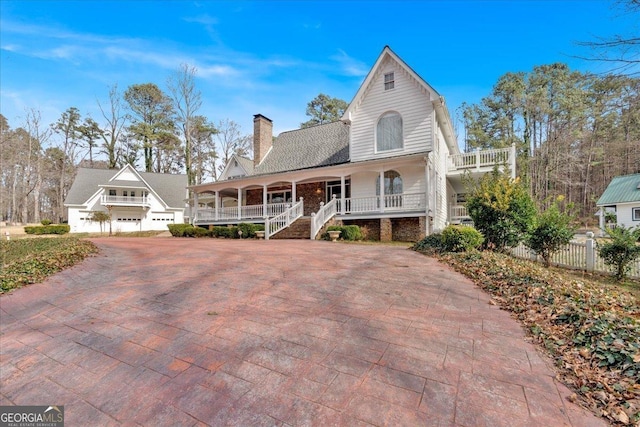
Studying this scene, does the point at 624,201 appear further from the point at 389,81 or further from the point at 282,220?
the point at 282,220

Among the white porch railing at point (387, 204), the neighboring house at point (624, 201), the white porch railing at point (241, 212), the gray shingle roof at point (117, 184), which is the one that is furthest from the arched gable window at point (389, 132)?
the gray shingle roof at point (117, 184)

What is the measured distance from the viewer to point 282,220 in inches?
593

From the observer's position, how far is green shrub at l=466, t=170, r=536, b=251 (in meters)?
8.87

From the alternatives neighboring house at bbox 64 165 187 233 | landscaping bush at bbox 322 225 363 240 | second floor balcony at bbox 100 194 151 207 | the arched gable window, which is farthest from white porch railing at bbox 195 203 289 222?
second floor balcony at bbox 100 194 151 207

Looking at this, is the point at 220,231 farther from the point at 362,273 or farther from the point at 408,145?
the point at 362,273

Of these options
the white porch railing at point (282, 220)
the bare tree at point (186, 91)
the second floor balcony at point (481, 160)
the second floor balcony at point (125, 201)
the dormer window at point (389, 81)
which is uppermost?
the bare tree at point (186, 91)

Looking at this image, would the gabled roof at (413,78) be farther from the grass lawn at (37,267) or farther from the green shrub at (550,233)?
the grass lawn at (37,267)

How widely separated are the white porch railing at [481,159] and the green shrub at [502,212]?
524 cm

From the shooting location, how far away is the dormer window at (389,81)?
49.5 feet

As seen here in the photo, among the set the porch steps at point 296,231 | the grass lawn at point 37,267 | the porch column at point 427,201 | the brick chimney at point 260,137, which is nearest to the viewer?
the grass lawn at point 37,267

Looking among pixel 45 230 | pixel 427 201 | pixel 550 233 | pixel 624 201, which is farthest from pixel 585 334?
pixel 45 230

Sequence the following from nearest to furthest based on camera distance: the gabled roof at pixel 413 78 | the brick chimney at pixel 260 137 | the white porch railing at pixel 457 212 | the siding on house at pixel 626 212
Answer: the gabled roof at pixel 413 78, the white porch railing at pixel 457 212, the brick chimney at pixel 260 137, the siding on house at pixel 626 212

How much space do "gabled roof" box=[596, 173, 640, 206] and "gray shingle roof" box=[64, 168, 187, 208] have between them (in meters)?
39.1

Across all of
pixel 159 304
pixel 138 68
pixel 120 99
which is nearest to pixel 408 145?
pixel 159 304
